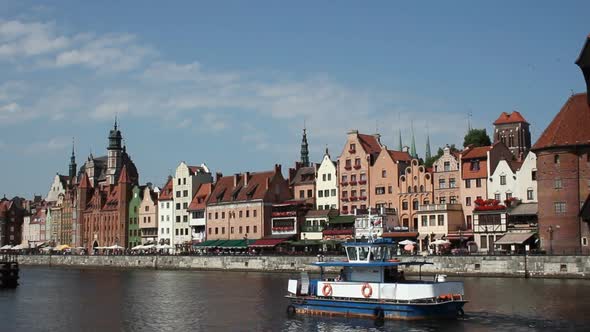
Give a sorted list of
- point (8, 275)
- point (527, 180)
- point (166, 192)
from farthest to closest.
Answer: point (166, 192) → point (527, 180) → point (8, 275)

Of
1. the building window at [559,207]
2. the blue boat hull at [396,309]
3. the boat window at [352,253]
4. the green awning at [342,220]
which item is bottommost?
the blue boat hull at [396,309]

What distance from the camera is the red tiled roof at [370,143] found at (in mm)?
125250

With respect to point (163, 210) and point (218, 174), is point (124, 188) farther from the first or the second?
point (218, 174)

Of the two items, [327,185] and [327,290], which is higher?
[327,185]

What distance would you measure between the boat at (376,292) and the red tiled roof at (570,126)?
41.8 meters

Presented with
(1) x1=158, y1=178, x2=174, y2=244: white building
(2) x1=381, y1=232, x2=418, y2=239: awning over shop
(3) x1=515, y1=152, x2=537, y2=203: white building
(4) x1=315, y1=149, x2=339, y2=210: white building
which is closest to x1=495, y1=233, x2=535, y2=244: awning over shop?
(3) x1=515, y1=152, x2=537, y2=203: white building

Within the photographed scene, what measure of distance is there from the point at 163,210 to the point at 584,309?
11037 centimetres

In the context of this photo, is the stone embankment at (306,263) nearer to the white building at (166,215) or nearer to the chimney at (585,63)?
the white building at (166,215)

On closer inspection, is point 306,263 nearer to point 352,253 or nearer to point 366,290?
point 352,253

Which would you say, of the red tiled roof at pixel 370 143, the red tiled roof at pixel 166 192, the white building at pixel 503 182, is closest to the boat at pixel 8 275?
the red tiled roof at pixel 370 143

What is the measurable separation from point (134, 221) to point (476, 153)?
81425 mm

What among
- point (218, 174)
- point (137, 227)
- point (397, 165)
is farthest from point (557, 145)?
point (137, 227)

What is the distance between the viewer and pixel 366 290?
5434cm

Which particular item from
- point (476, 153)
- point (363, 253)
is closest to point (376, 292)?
point (363, 253)
